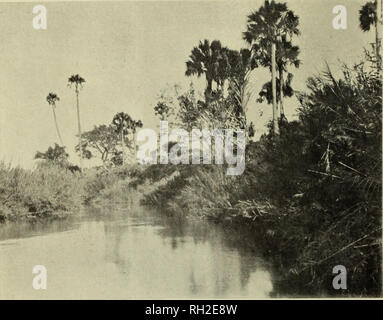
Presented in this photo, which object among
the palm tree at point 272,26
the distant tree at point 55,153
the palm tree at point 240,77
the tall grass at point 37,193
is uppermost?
the palm tree at point 272,26

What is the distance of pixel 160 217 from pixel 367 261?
605 inches

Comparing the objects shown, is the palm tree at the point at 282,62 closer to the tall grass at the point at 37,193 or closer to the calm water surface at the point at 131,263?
the calm water surface at the point at 131,263

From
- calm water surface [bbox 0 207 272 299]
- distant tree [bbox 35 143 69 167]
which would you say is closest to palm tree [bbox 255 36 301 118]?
calm water surface [bbox 0 207 272 299]

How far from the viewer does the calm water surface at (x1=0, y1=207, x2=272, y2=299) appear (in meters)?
9.62

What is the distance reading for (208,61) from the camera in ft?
85.7

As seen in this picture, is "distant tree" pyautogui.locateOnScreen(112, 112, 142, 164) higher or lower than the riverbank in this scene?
higher

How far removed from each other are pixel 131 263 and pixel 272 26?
1493 cm

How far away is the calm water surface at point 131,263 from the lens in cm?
962

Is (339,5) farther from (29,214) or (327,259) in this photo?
(29,214)

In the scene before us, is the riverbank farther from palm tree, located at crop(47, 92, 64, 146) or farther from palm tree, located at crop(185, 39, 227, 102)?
palm tree, located at crop(47, 92, 64, 146)

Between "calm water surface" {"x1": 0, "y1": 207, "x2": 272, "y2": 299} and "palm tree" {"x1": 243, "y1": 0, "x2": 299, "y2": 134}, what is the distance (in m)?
9.05

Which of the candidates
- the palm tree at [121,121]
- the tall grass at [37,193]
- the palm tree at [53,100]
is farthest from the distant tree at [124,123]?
the tall grass at [37,193]

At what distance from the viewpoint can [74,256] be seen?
44.0ft

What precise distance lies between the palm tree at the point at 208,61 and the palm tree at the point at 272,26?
83.1 inches
